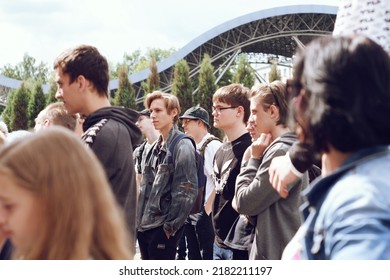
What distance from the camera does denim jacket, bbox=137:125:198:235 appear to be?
3.74 m

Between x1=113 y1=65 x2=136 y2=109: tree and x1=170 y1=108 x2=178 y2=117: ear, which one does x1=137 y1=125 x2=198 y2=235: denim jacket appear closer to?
x1=170 y1=108 x2=178 y2=117: ear

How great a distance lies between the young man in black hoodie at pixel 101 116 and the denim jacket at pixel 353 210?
1494mm

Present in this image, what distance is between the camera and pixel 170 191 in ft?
12.6

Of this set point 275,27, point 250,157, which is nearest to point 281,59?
point 275,27

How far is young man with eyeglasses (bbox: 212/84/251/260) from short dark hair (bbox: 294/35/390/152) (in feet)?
6.61

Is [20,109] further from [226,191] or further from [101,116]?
[101,116]

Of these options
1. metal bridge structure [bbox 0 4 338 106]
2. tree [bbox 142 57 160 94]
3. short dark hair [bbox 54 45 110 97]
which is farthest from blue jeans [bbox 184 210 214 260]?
metal bridge structure [bbox 0 4 338 106]

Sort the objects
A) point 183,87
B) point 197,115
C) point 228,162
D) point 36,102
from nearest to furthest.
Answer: point 228,162, point 197,115, point 36,102, point 183,87

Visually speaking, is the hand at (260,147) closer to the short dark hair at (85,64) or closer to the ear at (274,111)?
the ear at (274,111)

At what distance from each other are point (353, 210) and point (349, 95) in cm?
20

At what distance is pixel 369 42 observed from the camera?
1.11 meters

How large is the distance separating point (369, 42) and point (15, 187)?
729 mm

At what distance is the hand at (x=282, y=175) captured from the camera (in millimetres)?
1739

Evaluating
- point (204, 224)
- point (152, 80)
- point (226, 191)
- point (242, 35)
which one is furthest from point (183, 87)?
point (226, 191)
